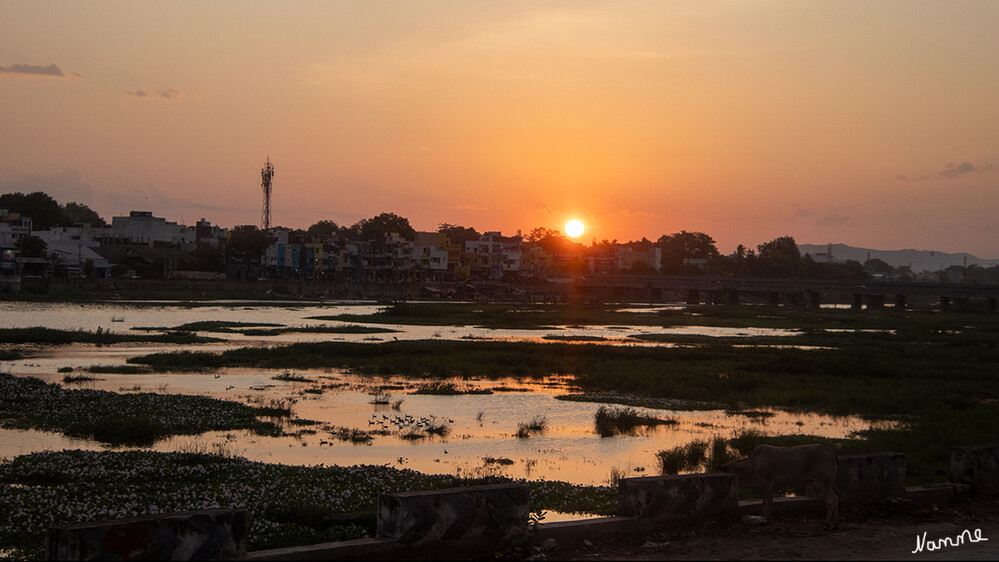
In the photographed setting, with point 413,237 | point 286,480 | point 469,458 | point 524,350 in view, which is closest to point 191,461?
point 286,480

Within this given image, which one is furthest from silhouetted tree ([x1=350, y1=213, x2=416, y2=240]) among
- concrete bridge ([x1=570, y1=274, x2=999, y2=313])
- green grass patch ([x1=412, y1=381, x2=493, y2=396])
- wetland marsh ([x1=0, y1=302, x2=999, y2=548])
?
green grass patch ([x1=412, y1=381, x2=493, y2=396])

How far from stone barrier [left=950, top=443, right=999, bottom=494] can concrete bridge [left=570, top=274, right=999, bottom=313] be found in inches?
4359

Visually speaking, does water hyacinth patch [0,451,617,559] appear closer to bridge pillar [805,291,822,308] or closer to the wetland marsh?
the wetland marsh

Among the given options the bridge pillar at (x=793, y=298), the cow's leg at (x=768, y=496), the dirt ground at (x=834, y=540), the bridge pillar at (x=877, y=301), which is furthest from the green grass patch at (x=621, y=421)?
the bridge pillar at (x=793, y=298)

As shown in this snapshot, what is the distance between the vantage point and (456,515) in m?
9.84

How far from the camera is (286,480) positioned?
15.3m

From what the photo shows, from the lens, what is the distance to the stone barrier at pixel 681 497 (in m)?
10.9

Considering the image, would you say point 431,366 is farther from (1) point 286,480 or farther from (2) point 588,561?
(2) point 588,561

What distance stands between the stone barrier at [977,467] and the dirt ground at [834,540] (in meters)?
0.88

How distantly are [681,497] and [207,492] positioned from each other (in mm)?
7675

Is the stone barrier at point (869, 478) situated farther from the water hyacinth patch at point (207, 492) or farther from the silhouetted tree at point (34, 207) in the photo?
the silhouetted tree at point (34, 207)

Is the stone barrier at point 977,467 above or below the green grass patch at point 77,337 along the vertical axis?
above

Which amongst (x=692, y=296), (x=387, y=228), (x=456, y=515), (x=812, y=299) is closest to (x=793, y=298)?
(x=812, y=299)

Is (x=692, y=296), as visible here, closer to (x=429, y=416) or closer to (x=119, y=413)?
(x=429, y=416)
